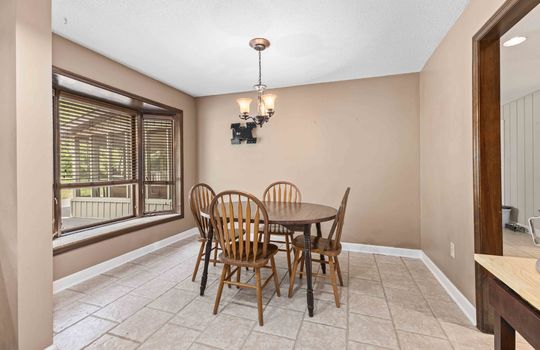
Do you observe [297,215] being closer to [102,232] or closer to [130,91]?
[102,232]

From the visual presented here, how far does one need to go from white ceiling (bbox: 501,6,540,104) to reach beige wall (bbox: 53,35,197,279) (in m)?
4.10

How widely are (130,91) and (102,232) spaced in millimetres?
1750

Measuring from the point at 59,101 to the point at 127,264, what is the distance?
199 centimetres

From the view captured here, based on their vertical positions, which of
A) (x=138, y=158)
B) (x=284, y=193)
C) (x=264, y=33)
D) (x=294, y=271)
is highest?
(x=264, y=33)

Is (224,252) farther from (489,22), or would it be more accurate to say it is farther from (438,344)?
(489,22)

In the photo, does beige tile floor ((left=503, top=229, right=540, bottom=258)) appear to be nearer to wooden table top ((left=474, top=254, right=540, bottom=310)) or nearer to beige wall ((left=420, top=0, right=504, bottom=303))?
beige wall ((left=420, top=0, right=504, bottom=303))

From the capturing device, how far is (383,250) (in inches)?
129

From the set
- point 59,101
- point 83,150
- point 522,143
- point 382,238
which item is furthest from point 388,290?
point 522,143

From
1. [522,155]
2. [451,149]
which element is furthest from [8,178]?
[522,155]

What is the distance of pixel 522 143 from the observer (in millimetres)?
4434

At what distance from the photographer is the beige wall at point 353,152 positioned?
318 cm

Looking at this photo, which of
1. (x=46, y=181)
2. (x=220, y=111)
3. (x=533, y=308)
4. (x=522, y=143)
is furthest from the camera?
(x=522, y=143)

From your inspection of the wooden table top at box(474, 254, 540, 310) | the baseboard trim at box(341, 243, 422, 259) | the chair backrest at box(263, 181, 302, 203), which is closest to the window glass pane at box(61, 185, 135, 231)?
the chair backrest at box(263, 181, 302, 203)

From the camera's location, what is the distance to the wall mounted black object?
12.5 ft
